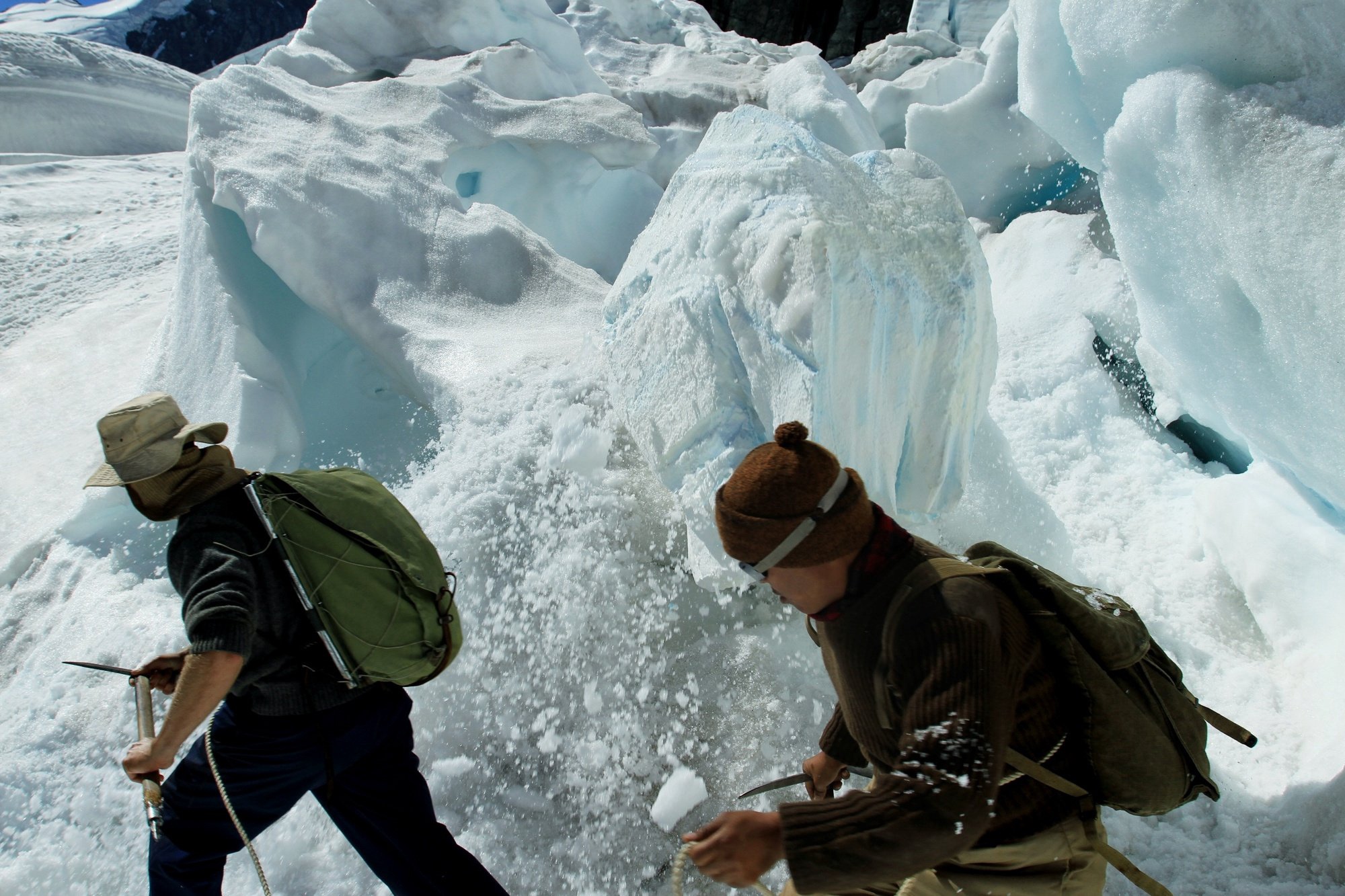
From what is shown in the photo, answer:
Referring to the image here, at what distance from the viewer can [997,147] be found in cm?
512

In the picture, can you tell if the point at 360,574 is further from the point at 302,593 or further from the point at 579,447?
the point at 579,447

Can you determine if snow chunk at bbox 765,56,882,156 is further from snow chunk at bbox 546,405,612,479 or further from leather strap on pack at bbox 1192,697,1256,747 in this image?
leather strap on pack at bbox 1192,697,1256,747

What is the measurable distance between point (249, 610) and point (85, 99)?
7.89 metres

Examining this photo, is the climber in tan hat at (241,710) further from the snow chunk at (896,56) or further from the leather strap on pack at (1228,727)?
the snow chunk at (896,56)

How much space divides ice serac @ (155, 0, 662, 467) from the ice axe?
146 cm

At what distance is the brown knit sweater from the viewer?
0.80 m

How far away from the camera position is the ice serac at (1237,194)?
165 cm

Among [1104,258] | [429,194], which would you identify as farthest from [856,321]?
[1104,258]

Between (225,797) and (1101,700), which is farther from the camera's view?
(225,797)

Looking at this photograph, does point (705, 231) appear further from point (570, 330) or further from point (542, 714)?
point (542, 714)

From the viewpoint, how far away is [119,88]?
718 cm

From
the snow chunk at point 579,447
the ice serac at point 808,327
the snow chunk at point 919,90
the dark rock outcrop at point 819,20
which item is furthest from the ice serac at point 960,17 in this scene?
the snow chunk at point 579,447


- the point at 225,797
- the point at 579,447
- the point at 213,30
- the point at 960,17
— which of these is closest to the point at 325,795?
the point at 225,797

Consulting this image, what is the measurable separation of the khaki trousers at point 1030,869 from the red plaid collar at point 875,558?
14.1 inches
